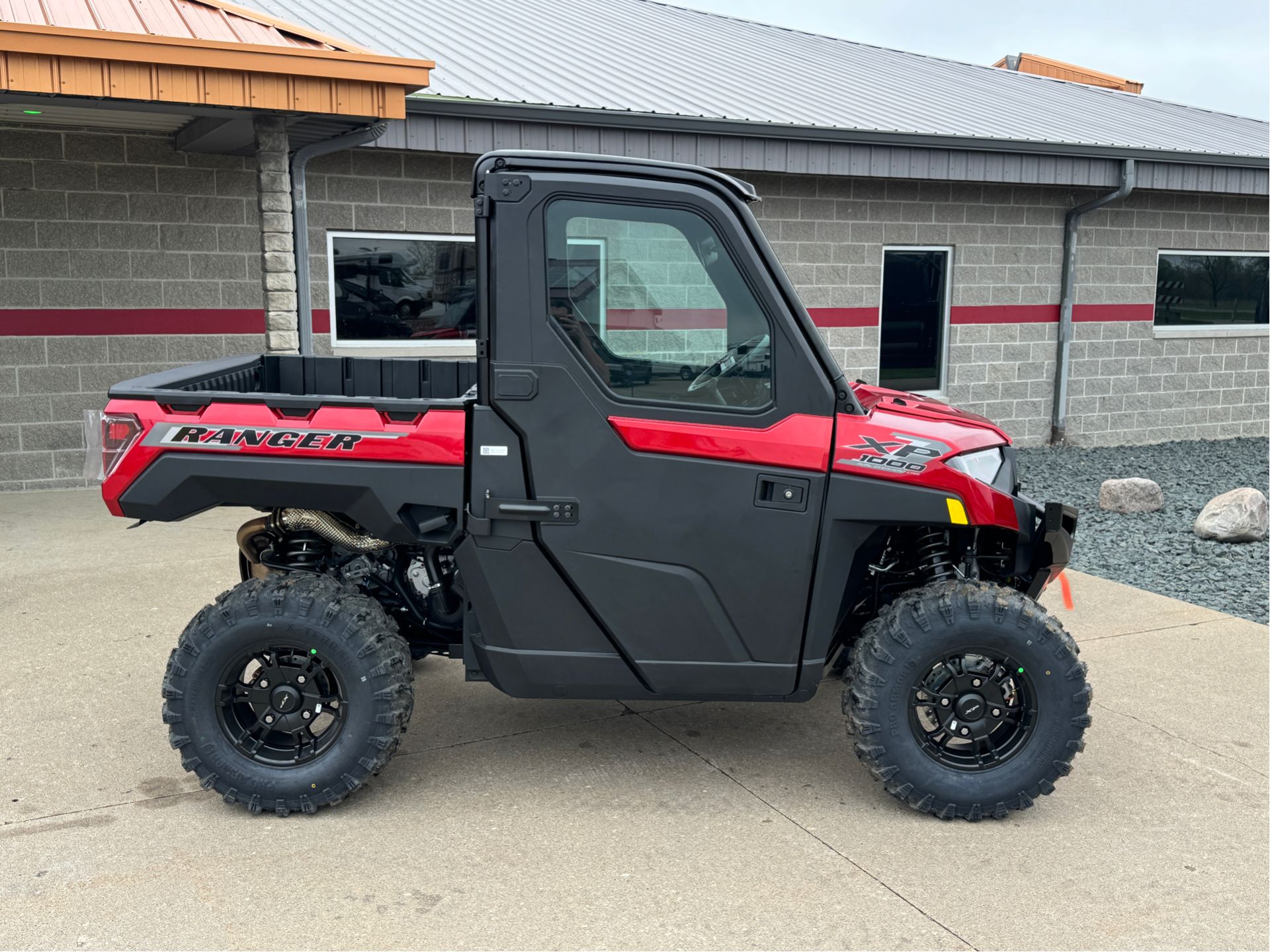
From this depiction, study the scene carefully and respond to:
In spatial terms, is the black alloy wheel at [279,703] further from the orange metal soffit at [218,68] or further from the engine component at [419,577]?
the orange metal soffit at [218,68]

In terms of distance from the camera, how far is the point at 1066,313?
1320 cm

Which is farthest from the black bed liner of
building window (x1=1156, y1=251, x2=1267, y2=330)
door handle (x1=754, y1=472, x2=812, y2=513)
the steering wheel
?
building window (x1=1156, y1=251, x2=1267, y2=330)

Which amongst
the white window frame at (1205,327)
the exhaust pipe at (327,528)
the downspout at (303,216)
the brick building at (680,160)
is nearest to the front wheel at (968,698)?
the exhaust pipe at (327,528)

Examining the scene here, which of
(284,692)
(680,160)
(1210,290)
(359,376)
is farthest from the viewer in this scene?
(1210,290)

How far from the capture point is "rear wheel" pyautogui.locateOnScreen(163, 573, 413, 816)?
3.81 m

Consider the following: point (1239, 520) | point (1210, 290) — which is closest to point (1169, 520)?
point (1239, 520)

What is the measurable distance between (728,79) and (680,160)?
267cm

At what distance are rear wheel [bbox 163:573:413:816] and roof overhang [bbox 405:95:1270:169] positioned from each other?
6180 mm

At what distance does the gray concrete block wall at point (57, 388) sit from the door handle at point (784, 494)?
719 cm

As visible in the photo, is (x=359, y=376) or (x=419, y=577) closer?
(x=419, y=577)

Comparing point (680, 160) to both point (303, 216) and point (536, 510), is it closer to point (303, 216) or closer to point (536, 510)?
point (303, 216)

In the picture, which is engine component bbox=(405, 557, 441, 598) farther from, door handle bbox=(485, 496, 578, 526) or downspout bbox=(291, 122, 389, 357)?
downspout bbox=(291, 122, 389, 357)

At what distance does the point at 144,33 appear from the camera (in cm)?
662

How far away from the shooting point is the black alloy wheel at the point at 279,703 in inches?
152
